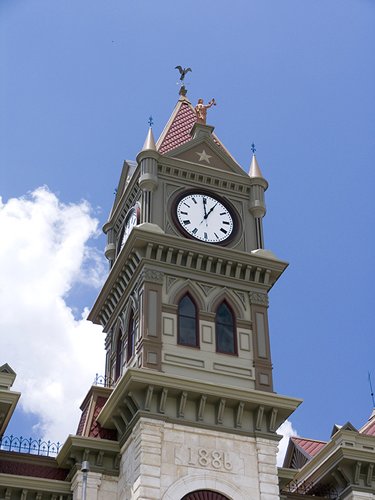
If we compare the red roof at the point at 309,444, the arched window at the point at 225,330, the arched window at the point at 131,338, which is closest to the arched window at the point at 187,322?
the arched window at the point at 225,330

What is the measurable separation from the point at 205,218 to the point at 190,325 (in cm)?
444

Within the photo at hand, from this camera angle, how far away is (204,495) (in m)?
27.7

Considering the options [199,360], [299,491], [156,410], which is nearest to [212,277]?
[199,360]

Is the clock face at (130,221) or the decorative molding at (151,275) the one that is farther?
the clock face at (130,221)

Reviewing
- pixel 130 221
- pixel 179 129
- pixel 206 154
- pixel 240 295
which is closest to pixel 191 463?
pixel 240 295

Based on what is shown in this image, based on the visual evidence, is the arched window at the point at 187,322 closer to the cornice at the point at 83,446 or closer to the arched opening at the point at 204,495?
the cornice at the point at 83,446

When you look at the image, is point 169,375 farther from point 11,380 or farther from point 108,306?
point 108,306

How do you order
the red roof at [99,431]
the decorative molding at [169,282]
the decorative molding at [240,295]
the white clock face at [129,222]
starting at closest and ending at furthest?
the red roof at [99,431] < the decorative molding at [169,282] < the decorative molding at [240,295] < the white clock face at [129,222]

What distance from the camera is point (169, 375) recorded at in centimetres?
2858

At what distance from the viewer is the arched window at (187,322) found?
30859mm

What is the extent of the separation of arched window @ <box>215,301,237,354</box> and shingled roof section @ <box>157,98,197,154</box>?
275 inches

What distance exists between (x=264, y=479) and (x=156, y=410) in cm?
377

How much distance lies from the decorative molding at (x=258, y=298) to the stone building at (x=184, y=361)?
0.04 meters

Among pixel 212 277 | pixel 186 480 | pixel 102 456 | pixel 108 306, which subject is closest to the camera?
pixel 186 480
